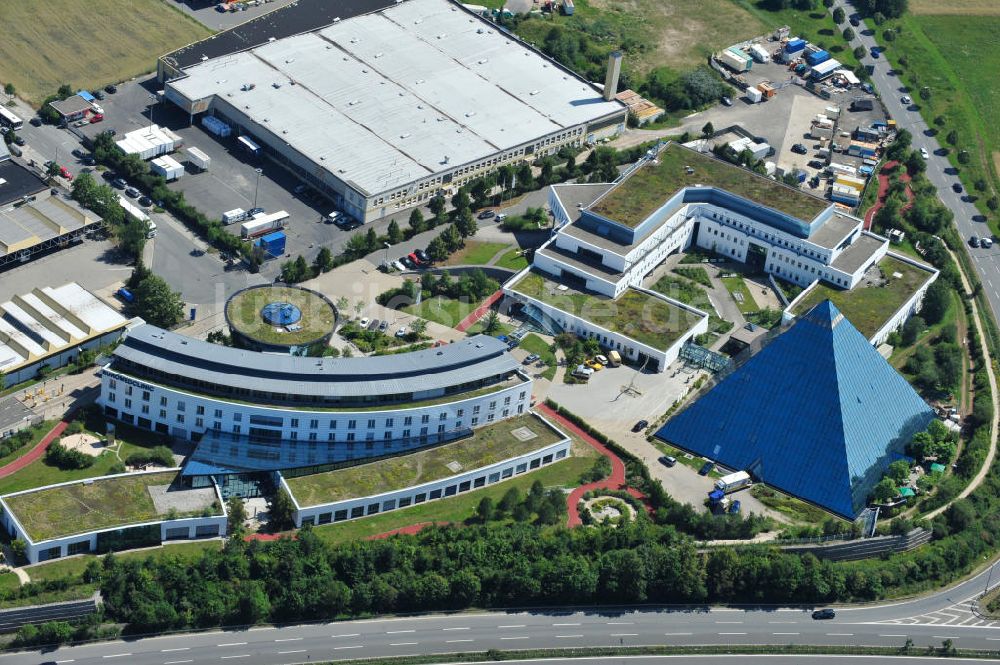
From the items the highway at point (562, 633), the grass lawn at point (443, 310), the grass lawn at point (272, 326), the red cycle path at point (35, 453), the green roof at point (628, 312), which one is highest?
the grass lawn at point (272, 326)

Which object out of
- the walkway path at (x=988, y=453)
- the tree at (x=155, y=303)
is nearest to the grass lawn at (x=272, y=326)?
the tree at (x=155, y=303)

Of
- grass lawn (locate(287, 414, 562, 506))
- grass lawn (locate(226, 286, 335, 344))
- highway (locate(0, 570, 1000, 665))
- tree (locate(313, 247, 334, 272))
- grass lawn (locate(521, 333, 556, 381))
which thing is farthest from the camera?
tree (locate(313, 247, 334, 272))

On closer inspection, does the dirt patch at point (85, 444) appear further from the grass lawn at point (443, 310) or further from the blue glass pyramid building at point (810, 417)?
the blue glass pyramid building at point (810, 417)

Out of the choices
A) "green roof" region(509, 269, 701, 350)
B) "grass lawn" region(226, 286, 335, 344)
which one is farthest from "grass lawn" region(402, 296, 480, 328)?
"grass lawn" region(226, 286, 335, 344)

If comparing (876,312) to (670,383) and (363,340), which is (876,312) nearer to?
(670,383)

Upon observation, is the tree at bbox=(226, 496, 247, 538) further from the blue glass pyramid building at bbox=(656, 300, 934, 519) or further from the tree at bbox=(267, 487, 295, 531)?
the blue glass pyramid building at bbox=(656, 300, 934, 519)

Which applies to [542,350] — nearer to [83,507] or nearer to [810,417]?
[810,417]
